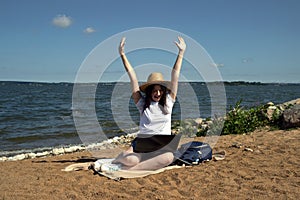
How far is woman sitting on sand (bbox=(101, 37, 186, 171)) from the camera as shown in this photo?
5312 mm

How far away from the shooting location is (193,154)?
19.3 feet

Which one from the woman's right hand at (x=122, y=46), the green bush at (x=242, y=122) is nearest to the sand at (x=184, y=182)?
the woman's right hand at (x=122, y=46)

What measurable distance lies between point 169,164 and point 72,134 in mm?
8880

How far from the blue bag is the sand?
0.58ft

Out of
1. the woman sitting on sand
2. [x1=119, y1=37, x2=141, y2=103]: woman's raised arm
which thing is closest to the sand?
the woman sitting on sand

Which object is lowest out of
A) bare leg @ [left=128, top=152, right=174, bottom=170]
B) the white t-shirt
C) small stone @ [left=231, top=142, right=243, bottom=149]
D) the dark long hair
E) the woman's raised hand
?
small stone @ [left=231, top=142, right=243, bottom=149]

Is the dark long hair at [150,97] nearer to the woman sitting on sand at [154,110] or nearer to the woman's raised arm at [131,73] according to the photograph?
the woman sitting on sand at [154,110]

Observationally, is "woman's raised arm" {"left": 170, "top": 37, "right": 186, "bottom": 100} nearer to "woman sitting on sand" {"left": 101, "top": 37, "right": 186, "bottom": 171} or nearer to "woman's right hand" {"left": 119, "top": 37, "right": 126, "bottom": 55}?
"woman sitting on sand" {"left": 101, "top": 37, "right": 186, "bottom": 171}

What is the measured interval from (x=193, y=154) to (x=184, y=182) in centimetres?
122

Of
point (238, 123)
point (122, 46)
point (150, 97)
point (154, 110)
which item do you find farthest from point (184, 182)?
A: point (238, 123)

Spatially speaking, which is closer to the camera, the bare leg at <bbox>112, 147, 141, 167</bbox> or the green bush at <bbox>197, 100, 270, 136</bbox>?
the bare leg at <bbox>112, 147, 141, 167</bbox>

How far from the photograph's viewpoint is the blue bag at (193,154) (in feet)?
18.9

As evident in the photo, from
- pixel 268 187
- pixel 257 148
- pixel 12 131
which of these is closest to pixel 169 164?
pixel 268 187

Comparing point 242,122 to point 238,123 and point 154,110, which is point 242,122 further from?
point 154,110
